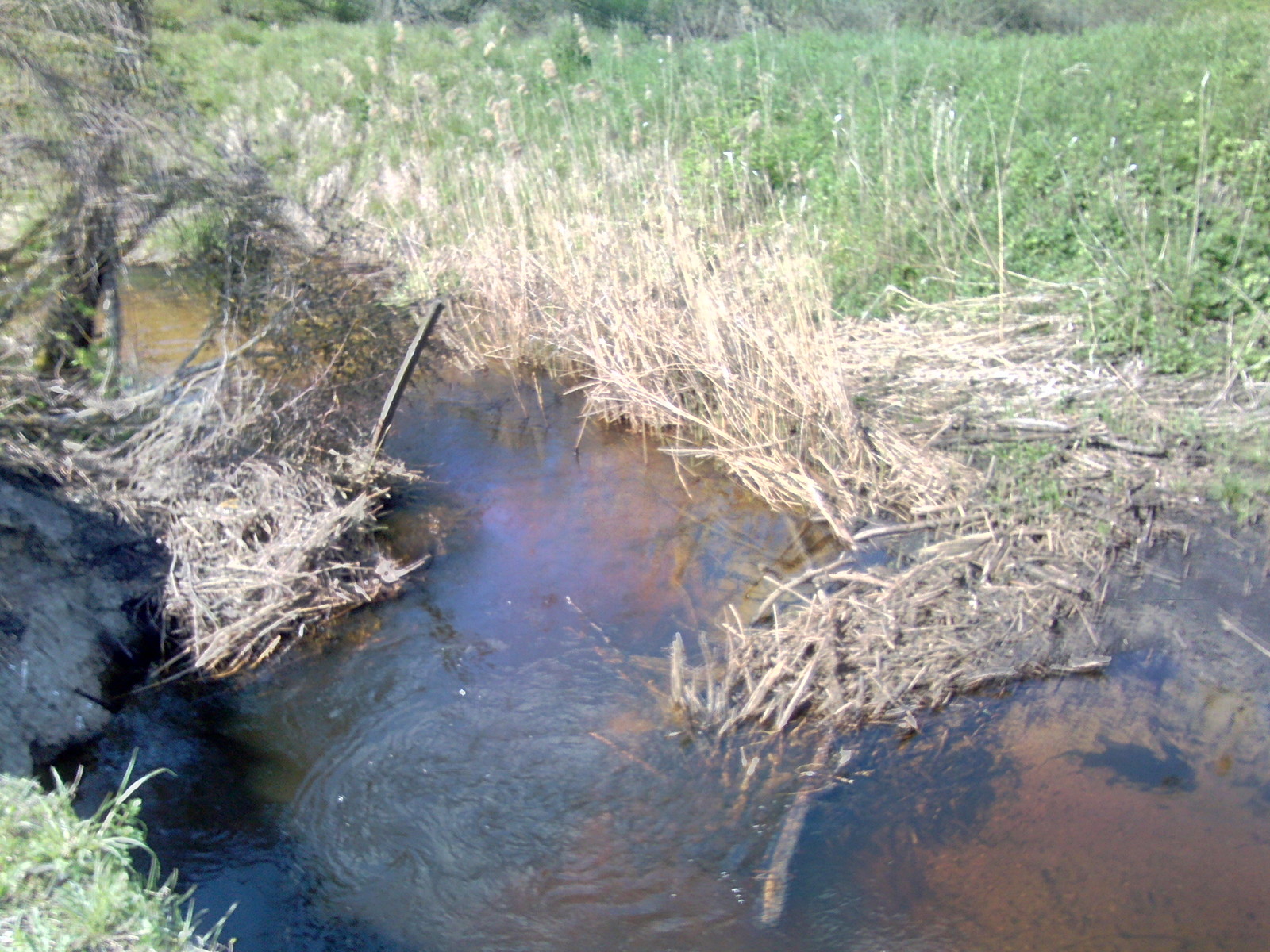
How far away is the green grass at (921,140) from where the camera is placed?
19.5ft

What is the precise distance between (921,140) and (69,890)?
306 inches

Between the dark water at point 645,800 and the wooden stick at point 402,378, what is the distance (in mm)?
1239

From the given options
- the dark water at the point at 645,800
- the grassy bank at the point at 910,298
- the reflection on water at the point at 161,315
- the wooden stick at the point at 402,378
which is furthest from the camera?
the wooden stick at the point at 402,378

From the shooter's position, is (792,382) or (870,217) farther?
(870,217)

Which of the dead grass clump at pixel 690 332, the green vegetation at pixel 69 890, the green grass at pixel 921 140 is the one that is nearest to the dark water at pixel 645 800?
the dead grass clump at pixel 690 332

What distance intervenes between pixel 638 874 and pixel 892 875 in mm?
955

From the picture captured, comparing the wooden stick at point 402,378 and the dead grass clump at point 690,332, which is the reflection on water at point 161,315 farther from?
the dead grass clump at point 690,332

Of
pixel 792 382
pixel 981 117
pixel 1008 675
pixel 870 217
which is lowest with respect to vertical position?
pixel 1008 675

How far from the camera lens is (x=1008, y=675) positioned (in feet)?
14.3

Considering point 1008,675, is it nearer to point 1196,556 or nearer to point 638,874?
point 1196,556

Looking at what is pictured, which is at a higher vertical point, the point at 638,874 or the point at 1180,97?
the point at 1180,97

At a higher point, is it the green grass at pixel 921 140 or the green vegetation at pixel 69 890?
the green grass at pixel 921 140

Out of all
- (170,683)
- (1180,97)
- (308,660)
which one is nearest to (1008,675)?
(308,660)

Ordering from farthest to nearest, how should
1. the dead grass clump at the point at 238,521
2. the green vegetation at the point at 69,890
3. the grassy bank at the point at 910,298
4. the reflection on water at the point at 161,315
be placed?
the reflection on water at the point at 161,315, the dead grass clump at the point at 238,521, the grassy bank at the point at 910,298, the green vegetation at the point at 69,890
